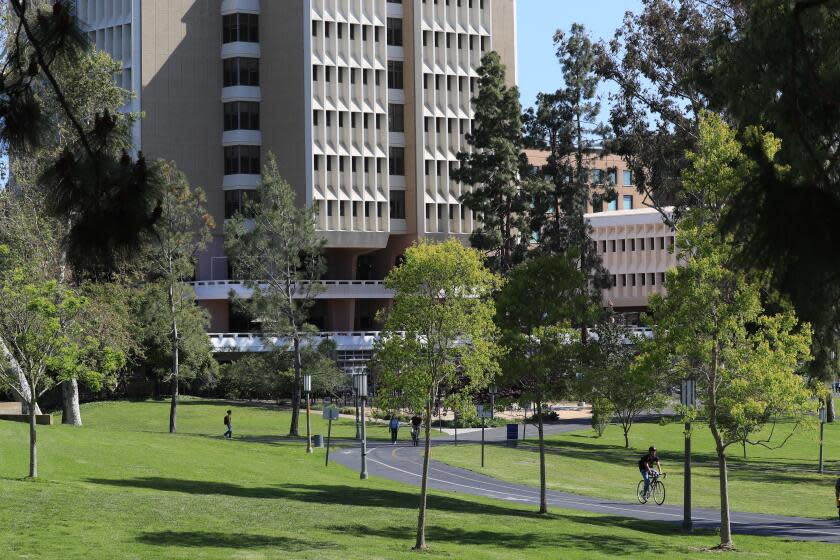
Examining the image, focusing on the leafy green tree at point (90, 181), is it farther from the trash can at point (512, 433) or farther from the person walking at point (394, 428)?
the trash can at point (512, 433)

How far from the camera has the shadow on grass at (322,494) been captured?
3847cm

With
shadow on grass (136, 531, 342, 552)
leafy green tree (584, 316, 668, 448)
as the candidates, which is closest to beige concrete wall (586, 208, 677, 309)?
leafy green tree (584, 316, 668, 448)

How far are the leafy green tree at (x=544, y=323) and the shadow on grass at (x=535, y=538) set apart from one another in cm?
570

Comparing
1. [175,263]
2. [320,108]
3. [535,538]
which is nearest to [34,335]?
[535,538]

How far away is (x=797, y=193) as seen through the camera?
11.1 m

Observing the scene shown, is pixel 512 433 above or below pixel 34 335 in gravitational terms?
below

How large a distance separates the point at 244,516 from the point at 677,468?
30.9 metres

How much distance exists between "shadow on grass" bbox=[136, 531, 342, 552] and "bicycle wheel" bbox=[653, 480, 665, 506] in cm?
1926

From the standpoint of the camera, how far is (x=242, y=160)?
10869cm

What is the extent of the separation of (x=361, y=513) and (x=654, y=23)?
104 feet

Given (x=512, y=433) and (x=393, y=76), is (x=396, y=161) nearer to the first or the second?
(x=393, y=76)

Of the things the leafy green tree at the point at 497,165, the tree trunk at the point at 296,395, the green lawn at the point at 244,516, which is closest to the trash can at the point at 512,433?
the tree trunk at the point at 296,395

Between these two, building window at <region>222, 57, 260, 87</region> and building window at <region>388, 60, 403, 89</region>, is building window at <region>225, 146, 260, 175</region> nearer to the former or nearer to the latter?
building window at <region>222, 57, 260, 87</region>

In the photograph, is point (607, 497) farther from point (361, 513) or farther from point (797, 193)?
point (797, 193)
